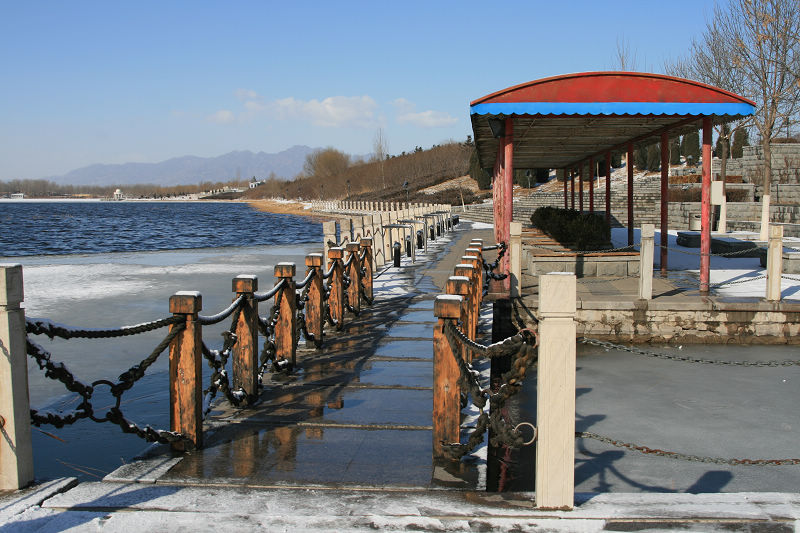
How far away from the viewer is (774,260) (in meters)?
10.2

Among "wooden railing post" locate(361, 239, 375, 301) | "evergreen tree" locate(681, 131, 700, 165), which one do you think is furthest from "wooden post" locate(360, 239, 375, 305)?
"evergreen tree" locate(681, 131, 700, 165)

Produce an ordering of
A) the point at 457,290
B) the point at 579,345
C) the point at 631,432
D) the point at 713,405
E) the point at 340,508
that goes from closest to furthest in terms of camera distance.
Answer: the point at 340,508 < the point at 457,290 < the point at 631,432 < the point at 713,405 < the point at 579,345

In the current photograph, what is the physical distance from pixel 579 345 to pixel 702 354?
5.88 ft

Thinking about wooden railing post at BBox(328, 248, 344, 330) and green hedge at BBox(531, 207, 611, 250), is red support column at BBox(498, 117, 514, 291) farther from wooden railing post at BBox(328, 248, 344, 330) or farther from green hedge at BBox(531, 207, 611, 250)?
green hedge at BBox(531, 207, 611, 250)

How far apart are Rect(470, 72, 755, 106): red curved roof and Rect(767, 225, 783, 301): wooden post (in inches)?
96.9

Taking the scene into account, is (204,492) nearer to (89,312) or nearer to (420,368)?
(420,368)

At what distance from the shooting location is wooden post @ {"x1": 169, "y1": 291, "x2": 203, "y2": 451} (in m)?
5.11

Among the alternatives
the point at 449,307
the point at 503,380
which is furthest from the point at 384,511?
the point at 449,307

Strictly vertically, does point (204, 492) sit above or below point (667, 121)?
below

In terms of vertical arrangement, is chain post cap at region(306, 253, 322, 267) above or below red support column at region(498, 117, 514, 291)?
below

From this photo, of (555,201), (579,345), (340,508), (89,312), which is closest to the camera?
(340,508)

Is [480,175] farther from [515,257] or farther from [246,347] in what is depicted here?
[246,347]

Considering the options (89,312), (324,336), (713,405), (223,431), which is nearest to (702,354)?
(713,405)

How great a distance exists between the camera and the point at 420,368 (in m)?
7.78
